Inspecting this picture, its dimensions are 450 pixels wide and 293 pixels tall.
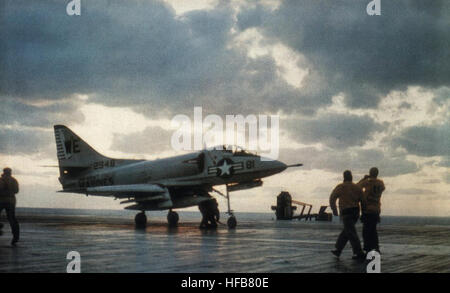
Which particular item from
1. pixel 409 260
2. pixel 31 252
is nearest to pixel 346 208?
pixel 409 260

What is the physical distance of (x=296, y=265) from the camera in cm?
962

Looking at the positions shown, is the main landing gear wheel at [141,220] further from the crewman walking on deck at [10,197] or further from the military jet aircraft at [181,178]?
the crewman walking on deck at [10,197]

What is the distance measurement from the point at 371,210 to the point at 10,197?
967 centimetres

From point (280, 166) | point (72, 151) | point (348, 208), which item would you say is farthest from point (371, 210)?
point (72, 151)

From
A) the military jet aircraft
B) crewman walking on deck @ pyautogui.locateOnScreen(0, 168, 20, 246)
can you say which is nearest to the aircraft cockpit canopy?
the military jet aircraft

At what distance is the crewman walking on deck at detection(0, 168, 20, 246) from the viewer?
13234mm

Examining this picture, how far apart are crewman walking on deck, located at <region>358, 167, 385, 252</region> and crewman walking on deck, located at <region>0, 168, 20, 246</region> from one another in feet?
30.5

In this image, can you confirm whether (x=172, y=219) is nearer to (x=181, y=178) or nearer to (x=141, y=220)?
(x=141, y=220)

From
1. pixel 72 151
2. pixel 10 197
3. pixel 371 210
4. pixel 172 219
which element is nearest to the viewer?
pixel 371 210

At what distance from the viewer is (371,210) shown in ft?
37.6

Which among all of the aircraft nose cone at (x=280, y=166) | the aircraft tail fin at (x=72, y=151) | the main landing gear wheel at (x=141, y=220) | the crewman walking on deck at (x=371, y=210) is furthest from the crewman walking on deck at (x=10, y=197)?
the aircraft tail fin at (x=72, y=151)

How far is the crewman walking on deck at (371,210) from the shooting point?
11.5 meters

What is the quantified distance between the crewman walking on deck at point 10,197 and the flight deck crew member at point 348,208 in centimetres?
864
